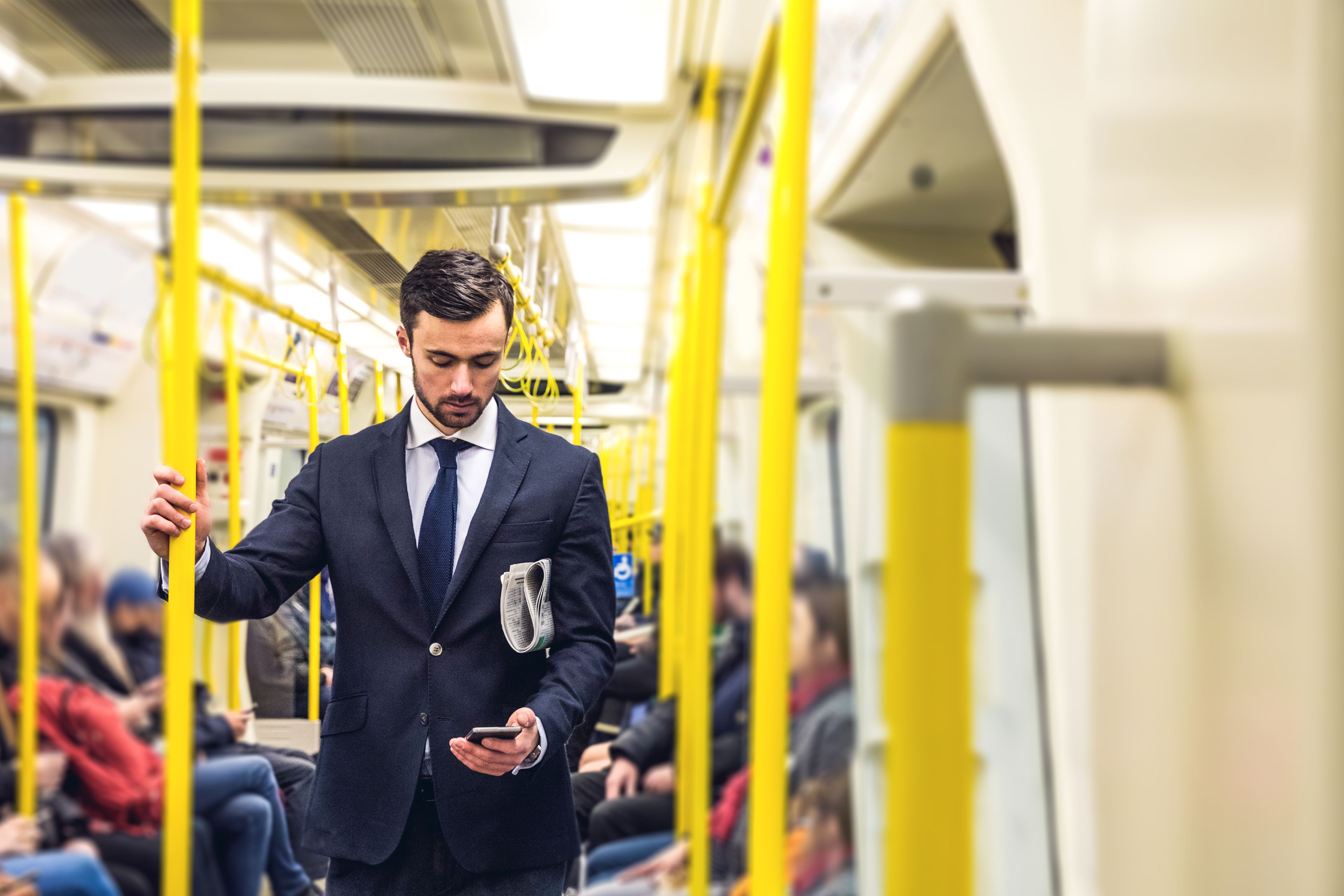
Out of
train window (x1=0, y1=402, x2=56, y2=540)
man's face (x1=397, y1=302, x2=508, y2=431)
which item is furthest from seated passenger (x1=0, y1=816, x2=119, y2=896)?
man's face (x1=397, y1=302, x2=508, y2=431)

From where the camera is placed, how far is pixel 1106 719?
14.6 inches

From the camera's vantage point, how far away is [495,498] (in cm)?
39

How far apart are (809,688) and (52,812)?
0.85 meters

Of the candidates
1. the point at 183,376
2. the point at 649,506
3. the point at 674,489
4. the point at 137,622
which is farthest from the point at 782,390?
the point at 137,622

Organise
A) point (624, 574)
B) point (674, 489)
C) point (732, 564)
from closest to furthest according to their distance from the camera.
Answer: point (624, 574) → point (674, 489) → point (732, 564)

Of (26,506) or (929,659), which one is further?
(26,506)

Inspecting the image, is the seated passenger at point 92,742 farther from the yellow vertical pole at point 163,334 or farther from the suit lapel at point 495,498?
the suit lapel at point 495,498

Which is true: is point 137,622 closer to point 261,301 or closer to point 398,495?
point 261,301

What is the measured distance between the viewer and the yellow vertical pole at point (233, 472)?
46 centimetres

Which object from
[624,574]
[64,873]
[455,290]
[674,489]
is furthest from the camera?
[64,873]

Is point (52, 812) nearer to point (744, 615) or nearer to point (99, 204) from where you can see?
point (99, 204)

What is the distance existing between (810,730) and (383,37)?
0.76 metres

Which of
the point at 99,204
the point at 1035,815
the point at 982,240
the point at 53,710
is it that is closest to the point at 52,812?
the point at 53,710

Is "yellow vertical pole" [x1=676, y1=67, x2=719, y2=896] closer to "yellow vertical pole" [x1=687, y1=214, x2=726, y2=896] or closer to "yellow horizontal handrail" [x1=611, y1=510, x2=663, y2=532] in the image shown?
"yellow vertical pole" [x1=687, y1=214, x2=726, y2=896]
